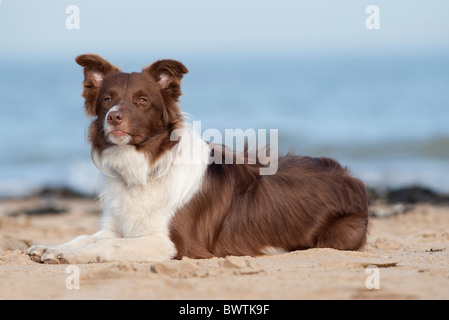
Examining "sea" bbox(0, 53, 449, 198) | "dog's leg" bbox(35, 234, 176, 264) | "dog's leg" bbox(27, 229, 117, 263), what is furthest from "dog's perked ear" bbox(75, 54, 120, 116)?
"dog's leg" bbox(35, 234, 176, 264)

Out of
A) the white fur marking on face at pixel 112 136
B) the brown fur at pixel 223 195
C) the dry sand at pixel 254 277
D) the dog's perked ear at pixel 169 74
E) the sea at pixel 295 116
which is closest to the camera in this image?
the dry sand at pixel 254 277

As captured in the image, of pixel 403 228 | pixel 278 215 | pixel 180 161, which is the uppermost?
pixel 180 161

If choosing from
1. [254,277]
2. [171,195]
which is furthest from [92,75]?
[254,277]

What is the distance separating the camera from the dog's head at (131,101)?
6324 millimetres

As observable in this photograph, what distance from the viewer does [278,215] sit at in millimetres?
6805

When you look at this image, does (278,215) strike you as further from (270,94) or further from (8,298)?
(270,94)

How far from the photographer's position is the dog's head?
632 cm

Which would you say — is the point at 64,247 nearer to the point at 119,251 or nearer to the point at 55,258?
the point at 55,258

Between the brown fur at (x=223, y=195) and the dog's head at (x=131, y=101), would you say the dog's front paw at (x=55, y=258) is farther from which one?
the dog's head at (x=131, y=101)

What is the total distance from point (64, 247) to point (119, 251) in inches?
28.1

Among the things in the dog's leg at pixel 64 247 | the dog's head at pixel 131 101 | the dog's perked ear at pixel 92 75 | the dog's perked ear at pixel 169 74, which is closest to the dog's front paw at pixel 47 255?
the dog's leg at pixel 64 247

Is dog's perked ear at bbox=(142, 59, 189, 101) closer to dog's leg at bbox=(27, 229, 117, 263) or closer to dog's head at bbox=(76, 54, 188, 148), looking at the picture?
dog's head at bbox=(76, 54, 188, 148)
